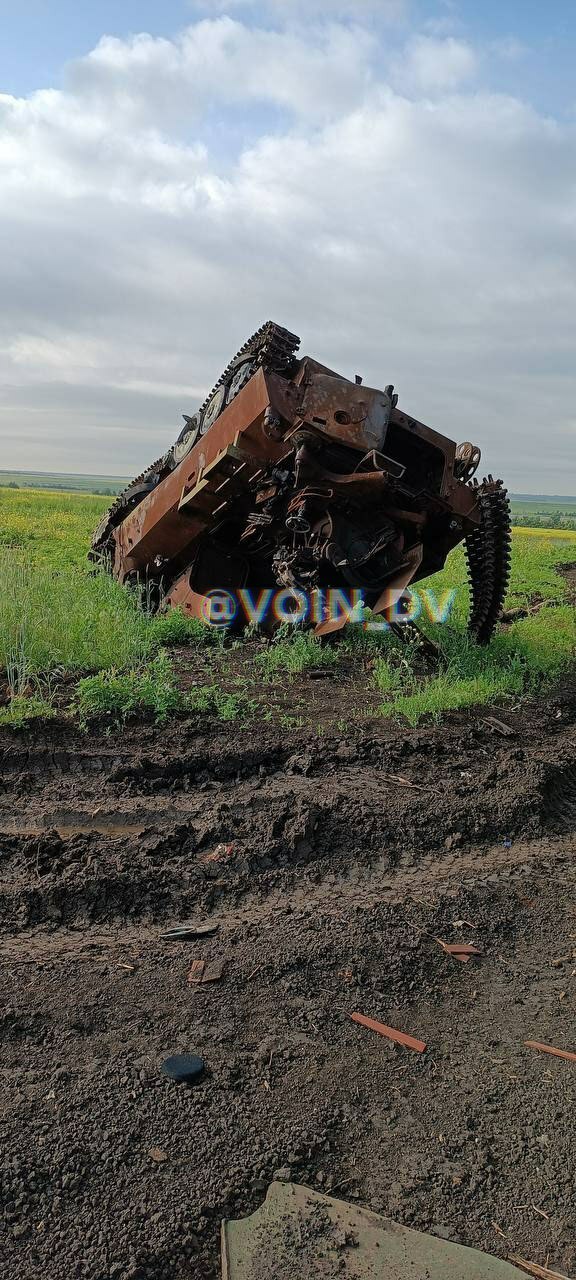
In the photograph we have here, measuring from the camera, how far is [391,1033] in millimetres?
2625

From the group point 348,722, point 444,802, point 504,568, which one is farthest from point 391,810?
point 504,568

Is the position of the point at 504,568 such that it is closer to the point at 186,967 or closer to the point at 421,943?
the point at 421,943

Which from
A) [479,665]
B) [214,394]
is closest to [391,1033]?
[479,665]

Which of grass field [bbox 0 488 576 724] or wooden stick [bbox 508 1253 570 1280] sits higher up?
grass field [bbox 0 488 576 724]

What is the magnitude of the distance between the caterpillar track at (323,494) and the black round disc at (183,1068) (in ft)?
15.1

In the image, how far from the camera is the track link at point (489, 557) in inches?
300

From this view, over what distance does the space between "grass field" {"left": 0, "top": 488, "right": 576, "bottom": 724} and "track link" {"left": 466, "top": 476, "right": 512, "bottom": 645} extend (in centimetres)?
24

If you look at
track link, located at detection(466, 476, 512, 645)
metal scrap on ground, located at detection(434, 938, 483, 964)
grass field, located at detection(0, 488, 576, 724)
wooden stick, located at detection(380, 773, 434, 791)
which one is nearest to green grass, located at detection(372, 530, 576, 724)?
grass field, located at detection(0, 488, 576, 724)

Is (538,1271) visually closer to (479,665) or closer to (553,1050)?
(553,1050)

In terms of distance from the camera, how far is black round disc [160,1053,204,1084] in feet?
7.72

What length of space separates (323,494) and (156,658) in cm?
189

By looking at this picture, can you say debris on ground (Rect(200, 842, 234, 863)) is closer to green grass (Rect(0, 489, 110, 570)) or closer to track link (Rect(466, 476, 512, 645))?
track link (Rect(466, 476, 512, 645))

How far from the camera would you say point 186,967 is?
114 inches

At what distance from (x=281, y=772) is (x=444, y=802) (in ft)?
3.05
